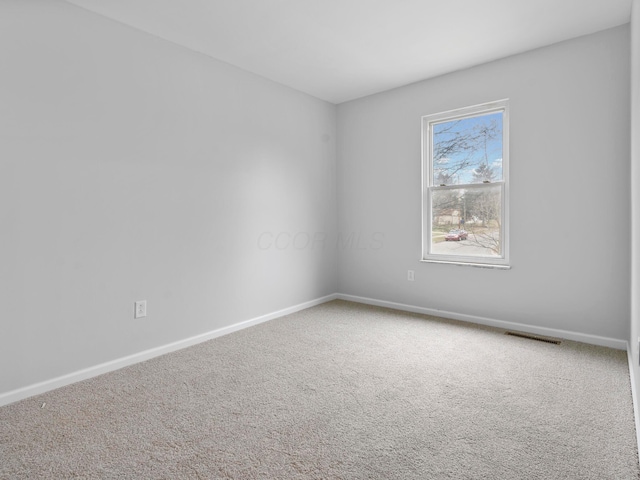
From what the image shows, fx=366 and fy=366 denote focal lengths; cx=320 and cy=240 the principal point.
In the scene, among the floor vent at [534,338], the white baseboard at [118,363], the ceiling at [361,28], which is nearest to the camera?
the white baseboard at [118,363]

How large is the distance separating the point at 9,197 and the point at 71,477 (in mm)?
1574

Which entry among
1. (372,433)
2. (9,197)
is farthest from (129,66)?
(372,433)

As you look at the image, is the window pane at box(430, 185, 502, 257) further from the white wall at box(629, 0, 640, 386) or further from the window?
the white wall at box(629, 0, 640, 386)

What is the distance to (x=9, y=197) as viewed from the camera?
2.12 metres

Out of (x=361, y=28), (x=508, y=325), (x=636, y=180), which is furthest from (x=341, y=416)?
(x=361, y=28)

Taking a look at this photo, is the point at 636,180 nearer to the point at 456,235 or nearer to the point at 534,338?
the point at 534,338

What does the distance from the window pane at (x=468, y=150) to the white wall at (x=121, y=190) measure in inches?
64.2

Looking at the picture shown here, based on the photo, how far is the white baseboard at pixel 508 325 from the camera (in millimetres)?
2906

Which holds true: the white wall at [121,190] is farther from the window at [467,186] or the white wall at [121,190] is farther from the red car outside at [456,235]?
the red car outside at [456,235]

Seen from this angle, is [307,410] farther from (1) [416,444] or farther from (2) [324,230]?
(2) [324,230]

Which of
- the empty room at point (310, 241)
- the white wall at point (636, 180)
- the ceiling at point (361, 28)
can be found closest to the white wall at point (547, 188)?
the empty room at point (310, 241)

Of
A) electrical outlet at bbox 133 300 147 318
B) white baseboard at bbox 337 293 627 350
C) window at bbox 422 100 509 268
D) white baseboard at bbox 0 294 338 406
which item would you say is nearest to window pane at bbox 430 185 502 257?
window at bbox 422 100 509 268

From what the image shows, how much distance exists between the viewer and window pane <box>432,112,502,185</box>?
137 inches

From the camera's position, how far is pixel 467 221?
367 centimetres
